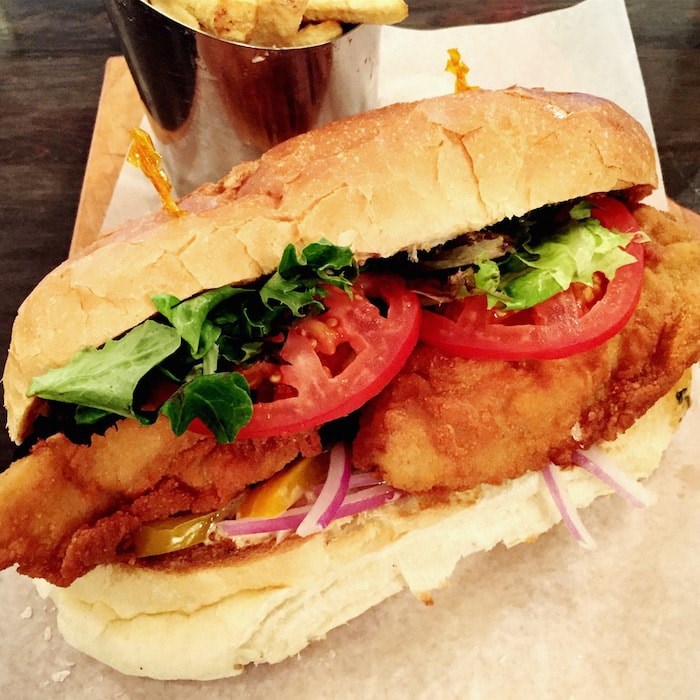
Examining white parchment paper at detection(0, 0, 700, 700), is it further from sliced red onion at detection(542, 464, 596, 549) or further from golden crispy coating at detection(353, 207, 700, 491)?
golden crispy coating at detection(353, 207, 700, 491)

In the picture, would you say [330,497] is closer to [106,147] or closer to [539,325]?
[539,325]

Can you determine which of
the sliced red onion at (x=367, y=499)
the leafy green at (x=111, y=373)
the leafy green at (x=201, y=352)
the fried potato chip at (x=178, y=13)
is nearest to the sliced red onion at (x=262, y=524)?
the sliced red onion at (x=367, y=499)

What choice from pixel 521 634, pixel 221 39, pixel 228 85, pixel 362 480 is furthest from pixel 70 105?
pixel 521 634

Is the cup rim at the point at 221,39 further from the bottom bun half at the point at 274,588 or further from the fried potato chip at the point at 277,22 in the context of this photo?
the bottom bun half at the point at 274,588

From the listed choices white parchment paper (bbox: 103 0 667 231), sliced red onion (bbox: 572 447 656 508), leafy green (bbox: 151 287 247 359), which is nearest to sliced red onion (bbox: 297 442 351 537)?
leafy green (bbox: 151 287 247 359)

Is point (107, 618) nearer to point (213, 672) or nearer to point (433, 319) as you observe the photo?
point (213, 672)

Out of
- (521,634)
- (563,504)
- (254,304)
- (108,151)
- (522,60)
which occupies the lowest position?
(521,634)

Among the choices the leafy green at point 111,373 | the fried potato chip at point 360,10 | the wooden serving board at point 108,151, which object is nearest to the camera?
the leafy green at point 111,373
